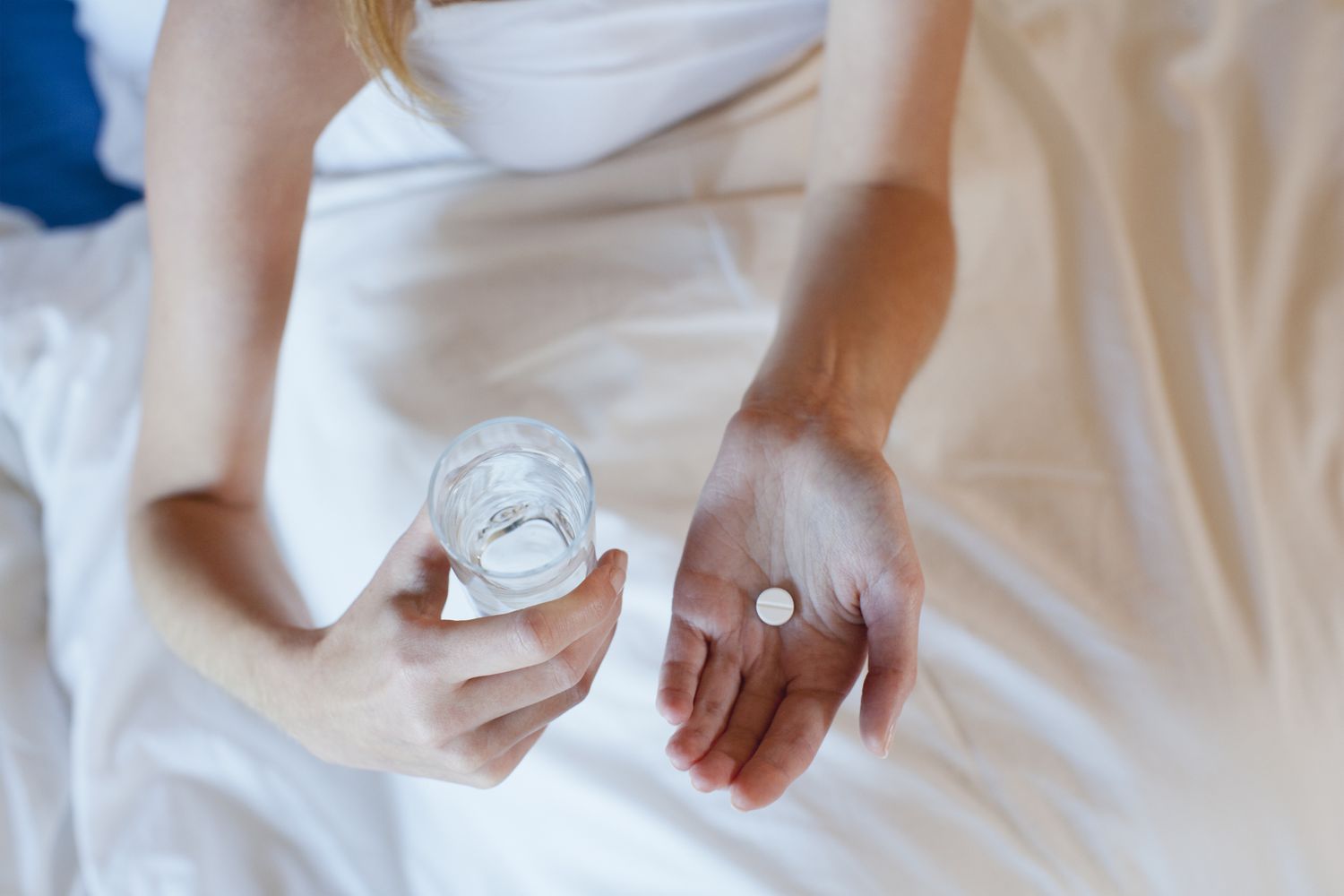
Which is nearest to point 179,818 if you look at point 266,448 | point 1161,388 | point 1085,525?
point 266,448

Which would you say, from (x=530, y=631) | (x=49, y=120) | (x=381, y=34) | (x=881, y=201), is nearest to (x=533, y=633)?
(x=530, y=631)

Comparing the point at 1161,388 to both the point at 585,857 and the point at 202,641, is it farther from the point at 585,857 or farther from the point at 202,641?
the point at 202,641

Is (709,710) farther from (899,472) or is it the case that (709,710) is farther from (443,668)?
(899,472)

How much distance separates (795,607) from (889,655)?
109mm

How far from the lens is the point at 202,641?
892mm

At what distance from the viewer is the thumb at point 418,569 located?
643 millimetres

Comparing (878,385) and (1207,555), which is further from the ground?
(878,385)

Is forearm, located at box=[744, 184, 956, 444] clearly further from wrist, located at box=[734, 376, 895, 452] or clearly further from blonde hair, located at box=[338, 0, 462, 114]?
blonde hair, located at box=[338, 0, 462, 114]

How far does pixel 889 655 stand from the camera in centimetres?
68

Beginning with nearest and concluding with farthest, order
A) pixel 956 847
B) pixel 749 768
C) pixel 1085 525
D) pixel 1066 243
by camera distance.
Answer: pixel 749 768
pixel 956 847
pixel 1085 525
pixel 1066 243

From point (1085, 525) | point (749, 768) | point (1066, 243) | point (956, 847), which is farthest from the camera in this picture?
point (1066, 243)

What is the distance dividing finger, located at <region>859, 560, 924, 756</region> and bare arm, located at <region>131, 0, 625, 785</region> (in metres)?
0.18

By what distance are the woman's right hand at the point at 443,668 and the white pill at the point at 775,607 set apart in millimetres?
132

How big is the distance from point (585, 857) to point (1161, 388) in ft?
2.26
